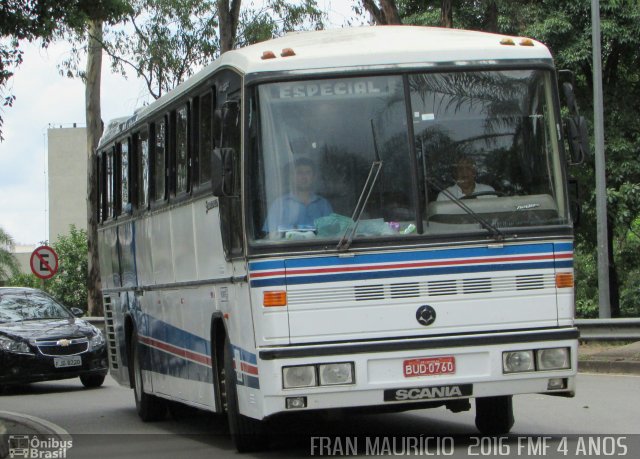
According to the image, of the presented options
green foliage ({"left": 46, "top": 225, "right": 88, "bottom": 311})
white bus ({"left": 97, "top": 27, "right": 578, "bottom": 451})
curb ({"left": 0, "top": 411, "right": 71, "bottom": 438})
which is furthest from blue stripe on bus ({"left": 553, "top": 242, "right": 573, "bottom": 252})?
green foliage ({"left": 46, "top": 225, "right": 88, "bottom": 311})

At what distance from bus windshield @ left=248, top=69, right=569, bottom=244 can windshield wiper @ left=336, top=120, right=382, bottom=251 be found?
1 centimetres

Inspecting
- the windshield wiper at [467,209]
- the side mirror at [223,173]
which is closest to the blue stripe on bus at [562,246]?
the windshield wiper at [467,209]

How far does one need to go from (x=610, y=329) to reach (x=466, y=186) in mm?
11290

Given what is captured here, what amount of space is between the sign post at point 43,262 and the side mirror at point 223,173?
21.0 meters

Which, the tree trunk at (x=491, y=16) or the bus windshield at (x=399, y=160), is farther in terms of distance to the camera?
the tree trunk at (x=491, y=16)

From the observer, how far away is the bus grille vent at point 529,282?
1005 centimetres

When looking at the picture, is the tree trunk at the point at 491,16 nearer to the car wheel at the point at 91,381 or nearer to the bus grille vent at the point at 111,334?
the car wheel at the point at 91,381

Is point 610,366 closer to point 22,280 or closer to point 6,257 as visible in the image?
point 22,280

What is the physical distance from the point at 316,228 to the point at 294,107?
94 cm

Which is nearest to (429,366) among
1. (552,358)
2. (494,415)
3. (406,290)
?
(406,290)

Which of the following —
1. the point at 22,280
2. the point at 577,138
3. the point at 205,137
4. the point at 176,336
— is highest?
the point at 205,137

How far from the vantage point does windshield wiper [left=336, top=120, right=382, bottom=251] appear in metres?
9.84

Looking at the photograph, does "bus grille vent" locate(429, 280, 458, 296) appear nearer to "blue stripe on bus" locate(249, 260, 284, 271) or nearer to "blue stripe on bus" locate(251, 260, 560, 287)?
"blue stripe on bus" locate(251, 260, 560, 287)

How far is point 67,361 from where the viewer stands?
65.5ft
